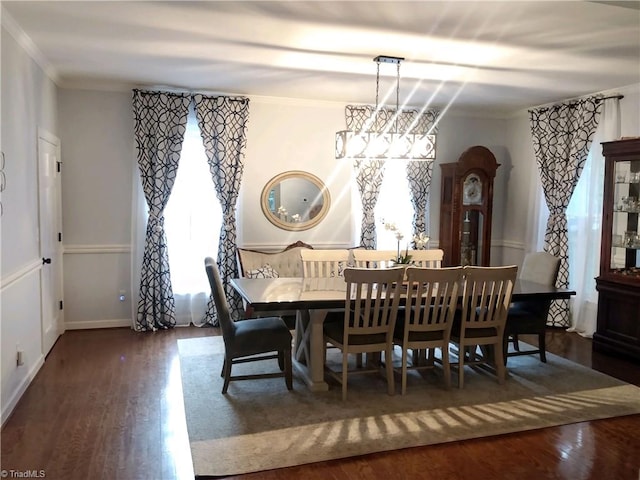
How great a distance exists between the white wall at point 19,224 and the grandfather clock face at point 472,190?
4.64 metres

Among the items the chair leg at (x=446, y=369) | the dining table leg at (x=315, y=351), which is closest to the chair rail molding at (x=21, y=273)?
the dining table leg at (x=315, y=351)

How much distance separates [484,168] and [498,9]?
11.2 ft

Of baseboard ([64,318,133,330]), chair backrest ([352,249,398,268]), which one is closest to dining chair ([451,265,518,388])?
chair backrest ([352,249,398,268])

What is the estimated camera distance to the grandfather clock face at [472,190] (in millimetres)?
6359

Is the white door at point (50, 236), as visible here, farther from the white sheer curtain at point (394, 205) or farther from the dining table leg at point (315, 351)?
the white sheer curtain at point (394, 205)

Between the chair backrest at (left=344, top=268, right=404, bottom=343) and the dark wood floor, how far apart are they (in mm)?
913

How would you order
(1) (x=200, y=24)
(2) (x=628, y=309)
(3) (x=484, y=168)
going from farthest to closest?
(3) (x=484, y=168) → (2) (x=628, y=309) → (1) (x=200, y=24)

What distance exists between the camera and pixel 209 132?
18.6 ft

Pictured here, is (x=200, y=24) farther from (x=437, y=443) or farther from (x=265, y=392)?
(x=437, y=443)

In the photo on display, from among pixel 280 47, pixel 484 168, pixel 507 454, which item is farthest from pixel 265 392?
pixel 484 168

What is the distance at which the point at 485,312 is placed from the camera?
13.2 feet

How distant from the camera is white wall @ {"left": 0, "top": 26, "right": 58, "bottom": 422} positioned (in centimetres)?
338

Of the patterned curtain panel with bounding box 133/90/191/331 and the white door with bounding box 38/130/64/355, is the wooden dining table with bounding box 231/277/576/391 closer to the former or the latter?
the patterned curtain panel with bounding box 133/90/191/331

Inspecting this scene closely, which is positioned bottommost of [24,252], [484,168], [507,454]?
[507,454]
